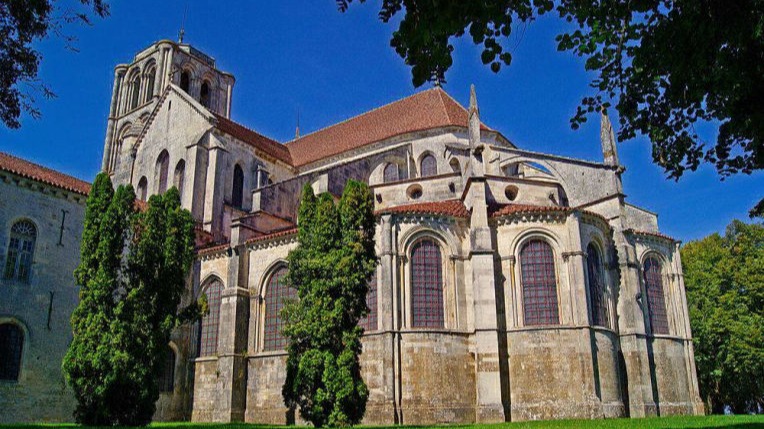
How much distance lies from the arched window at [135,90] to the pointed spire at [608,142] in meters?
36.8

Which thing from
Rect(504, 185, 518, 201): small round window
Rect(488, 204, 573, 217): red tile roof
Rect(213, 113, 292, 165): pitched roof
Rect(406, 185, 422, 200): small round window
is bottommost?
Rect(488, 204, 573, 217): red tile roof

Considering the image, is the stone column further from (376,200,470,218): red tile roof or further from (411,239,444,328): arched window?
(411,239,444,328): arched window

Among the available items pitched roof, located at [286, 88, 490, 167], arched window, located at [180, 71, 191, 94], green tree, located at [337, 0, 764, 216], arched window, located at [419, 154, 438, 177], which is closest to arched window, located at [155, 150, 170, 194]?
pitched roof, located at [286, 88, 490, 167]

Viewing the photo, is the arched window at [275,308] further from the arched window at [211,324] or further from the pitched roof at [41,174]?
the pitched roof at [41,174]

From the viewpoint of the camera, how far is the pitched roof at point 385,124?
35.2 metres

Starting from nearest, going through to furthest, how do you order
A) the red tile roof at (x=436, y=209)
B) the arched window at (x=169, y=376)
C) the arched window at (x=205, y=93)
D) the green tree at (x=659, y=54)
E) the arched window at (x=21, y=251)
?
the green tree at (x=659, y=54)
the red tile roof at (x=436, y=209)
the arched window at (x=21, y=251)
the arched window at (x=169, y=376)
the arched window at (x=205, y=93)

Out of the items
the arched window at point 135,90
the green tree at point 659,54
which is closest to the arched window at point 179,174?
the arched window at point 135,90

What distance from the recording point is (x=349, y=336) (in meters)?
17.4

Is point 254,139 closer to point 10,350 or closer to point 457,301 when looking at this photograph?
point 10,350

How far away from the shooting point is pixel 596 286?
23594 mm

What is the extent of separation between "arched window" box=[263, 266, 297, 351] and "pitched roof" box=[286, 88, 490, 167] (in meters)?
12.8

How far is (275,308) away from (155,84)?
2791 cm

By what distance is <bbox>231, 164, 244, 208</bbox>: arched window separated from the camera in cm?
3444

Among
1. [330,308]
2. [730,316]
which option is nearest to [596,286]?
[330,308]
